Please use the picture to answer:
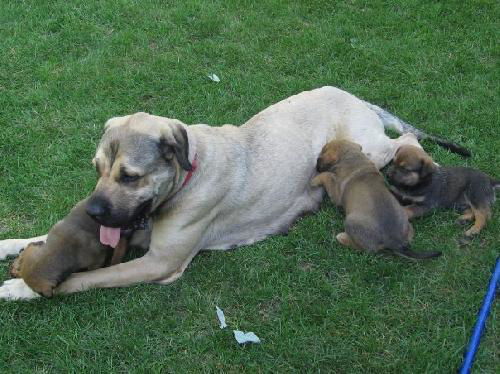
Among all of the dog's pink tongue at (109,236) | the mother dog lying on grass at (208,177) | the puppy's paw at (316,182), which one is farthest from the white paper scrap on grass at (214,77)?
the dog's pink tongue at (109,236)

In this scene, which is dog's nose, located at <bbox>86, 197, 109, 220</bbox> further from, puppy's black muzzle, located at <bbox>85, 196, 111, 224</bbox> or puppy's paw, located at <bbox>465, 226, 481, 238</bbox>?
puppy's paw, located at <bbox>465, 226, 481, 238</bbox>

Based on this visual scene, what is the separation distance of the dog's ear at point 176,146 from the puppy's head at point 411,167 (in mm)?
2065

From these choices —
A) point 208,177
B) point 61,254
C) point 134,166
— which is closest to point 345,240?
point 208,177

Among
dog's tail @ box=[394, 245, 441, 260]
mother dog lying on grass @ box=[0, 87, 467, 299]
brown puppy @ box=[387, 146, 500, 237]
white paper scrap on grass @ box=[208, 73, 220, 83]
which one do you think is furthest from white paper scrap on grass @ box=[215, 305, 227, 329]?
white paper scrap on grass @ box=[208, 73, 220, 83]

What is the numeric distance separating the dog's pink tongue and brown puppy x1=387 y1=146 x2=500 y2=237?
8.46ft

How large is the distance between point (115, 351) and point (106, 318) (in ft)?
1.07

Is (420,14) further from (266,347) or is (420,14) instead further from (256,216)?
(266,347)

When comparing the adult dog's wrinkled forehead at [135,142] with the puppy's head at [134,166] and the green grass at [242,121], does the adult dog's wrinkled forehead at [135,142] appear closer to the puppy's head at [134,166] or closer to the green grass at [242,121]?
the puppy's head at [134,166]

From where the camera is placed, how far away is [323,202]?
19.0 ft

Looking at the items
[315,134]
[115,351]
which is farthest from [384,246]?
[115,351]

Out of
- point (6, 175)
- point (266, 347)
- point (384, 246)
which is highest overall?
point (384, 246)

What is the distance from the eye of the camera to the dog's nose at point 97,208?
169 inches

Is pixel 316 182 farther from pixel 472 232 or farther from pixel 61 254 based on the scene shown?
pixel 61 254

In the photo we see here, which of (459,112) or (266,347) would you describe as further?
(459,112)
